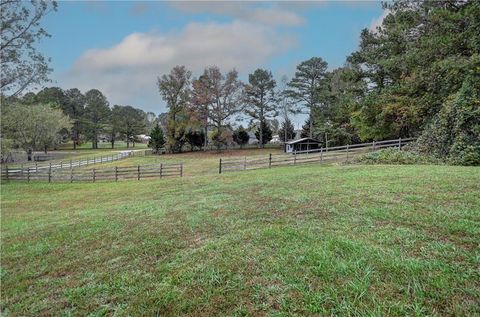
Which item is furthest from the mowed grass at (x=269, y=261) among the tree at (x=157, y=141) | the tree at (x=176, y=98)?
the tree at (x=157, y=141)

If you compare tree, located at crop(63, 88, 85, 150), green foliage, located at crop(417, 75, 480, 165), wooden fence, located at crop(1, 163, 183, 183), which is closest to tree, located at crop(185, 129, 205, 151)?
tree, located at crop(63, 88, 85, 150)

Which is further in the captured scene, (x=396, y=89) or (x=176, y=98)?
(x=176, y=98)

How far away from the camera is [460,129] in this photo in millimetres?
15391

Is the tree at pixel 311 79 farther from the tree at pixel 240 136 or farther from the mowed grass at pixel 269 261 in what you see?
the mowed grass at pixel 269 261

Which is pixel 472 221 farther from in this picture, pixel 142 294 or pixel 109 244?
pixel 109 244

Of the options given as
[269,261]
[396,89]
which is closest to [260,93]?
[396,89]

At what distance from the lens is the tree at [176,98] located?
4878cm

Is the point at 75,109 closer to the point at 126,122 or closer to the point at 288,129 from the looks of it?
the point at 126,122

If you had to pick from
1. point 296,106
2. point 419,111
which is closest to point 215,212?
point 419,111

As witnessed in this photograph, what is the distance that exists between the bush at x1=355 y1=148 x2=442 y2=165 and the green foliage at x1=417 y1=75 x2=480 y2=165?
0.81 m

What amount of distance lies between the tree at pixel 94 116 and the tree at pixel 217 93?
30498mm

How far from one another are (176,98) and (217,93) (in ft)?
24.3

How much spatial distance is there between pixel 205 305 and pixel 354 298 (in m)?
1.34

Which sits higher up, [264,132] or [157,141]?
[264,132]
